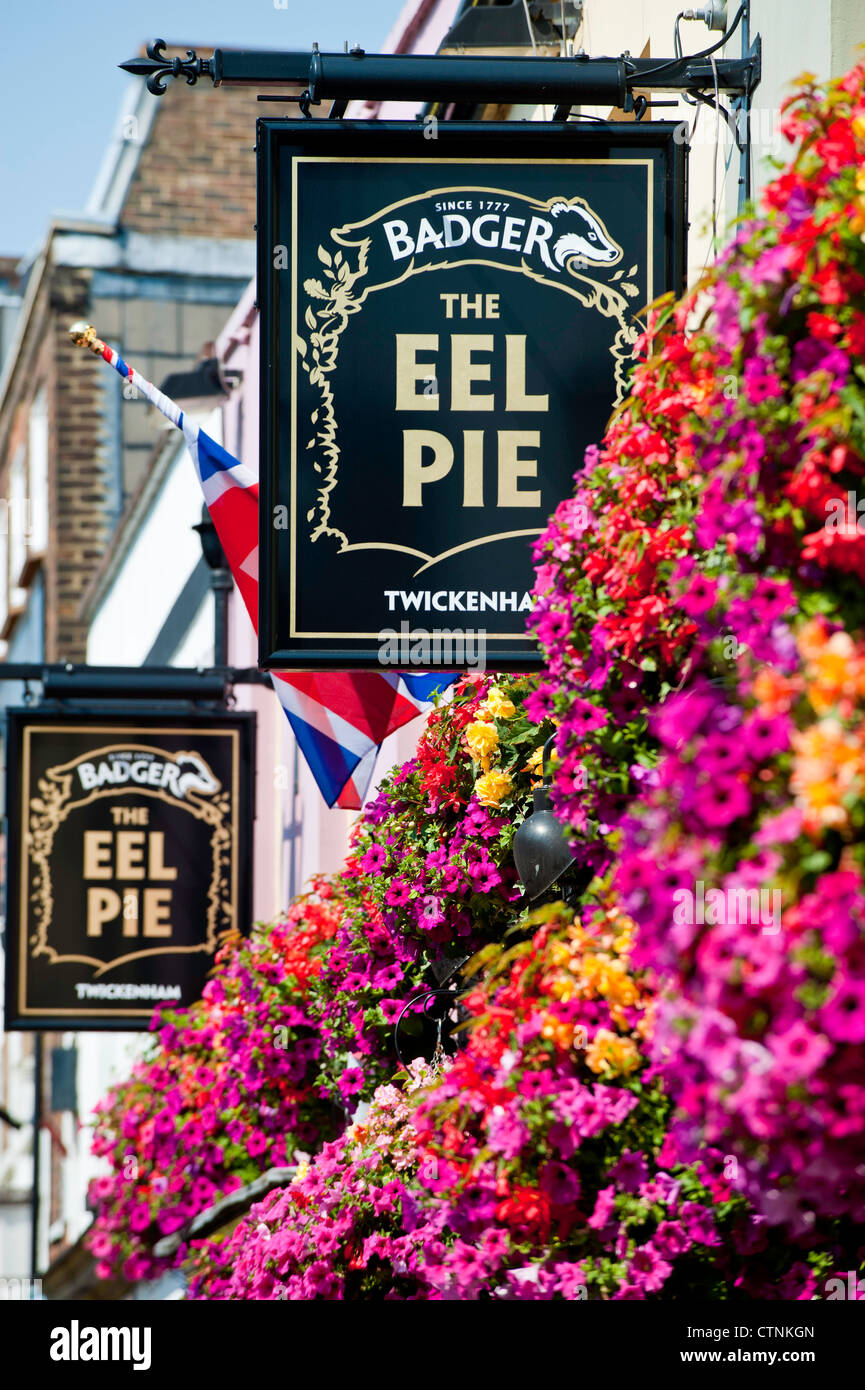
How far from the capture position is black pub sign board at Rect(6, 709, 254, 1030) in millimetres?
9430

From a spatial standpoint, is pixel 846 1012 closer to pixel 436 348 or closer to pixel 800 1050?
pixel 800 1050

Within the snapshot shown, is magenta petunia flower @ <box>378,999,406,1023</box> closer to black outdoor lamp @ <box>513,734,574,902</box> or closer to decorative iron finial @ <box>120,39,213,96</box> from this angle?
black outdoor lamp @ <box>513,734,574,902</box>

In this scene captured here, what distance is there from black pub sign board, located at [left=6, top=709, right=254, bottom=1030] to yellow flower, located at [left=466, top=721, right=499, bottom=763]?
181 inches

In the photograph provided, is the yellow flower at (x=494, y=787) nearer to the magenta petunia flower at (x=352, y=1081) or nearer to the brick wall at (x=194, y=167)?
the magenta petunia flower at (x=352, y=1081)

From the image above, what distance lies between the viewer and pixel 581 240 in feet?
14.8

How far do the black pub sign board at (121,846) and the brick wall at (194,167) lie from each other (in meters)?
11.0

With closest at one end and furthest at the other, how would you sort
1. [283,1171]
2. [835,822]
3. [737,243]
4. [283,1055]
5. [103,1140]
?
[835,822]
[737,243]
[283,1171]
[283,1055]
[103,1140]

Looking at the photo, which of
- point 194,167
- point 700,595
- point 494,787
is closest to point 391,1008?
point 494,787

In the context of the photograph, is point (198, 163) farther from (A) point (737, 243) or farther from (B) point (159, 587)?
(A) point (737, 243)

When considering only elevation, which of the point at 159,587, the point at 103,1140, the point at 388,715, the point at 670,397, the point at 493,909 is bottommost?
the point at 103,1140

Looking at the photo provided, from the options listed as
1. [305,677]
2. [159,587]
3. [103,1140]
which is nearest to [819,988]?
[305,677]

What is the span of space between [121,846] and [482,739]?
504cm

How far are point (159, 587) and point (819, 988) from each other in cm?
1379
